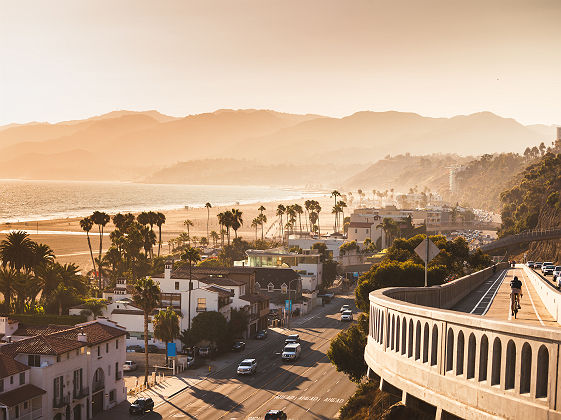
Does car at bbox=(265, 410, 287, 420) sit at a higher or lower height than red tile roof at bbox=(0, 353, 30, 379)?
lower

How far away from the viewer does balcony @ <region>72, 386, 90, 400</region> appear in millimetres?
54531

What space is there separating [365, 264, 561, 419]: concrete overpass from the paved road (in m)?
32.0

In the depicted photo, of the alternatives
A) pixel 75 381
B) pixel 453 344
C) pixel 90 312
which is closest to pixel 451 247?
pixel 90 312

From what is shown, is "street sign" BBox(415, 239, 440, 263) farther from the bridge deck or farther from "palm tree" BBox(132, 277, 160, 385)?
"palm tree" BBox(132, 277, 160, 385)

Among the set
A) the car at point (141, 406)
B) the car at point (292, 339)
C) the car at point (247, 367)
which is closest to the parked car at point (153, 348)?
the car at point (247, 367)

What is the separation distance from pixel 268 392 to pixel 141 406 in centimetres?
1089

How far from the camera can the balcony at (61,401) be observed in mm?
51906

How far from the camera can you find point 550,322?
90.3 feet

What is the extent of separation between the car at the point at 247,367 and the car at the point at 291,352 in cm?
418

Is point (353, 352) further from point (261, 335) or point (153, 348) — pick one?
point (261, 335)

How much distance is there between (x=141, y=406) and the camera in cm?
5531

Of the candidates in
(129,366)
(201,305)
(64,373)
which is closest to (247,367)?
(129,366)

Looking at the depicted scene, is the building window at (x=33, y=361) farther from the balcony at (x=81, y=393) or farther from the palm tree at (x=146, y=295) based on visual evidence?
the palm tree at (x=146, y=295)

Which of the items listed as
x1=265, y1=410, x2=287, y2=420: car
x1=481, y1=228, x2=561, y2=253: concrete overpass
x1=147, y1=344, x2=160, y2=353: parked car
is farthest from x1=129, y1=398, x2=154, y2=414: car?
x1=481, y1=228, x2=561, y2=253: concrete overpass
